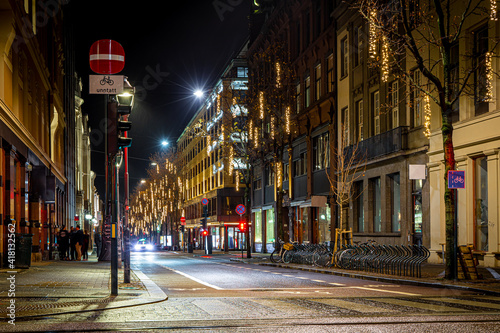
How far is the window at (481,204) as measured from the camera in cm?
2417

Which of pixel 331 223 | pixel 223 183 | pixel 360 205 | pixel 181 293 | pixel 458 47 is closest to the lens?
pixel 181 293

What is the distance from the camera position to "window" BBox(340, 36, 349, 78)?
36719mm

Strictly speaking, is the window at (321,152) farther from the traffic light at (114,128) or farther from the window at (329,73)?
the traffic light at (114,128)

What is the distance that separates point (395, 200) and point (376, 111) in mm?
4570

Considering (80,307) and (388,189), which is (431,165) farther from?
(80,307)

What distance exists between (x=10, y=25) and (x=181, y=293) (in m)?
13.1

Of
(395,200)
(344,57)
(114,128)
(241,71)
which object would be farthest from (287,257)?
(241,71)

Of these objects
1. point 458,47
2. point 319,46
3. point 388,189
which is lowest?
point 388,189

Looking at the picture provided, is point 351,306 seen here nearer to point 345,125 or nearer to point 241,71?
point 345,125

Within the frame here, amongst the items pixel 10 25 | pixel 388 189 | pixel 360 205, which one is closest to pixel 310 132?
pixel 360 205

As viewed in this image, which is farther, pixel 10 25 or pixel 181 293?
pixel 10 25

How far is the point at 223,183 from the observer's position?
240 ft

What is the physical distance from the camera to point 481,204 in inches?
963

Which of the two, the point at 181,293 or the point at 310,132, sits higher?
the point at 310,132
